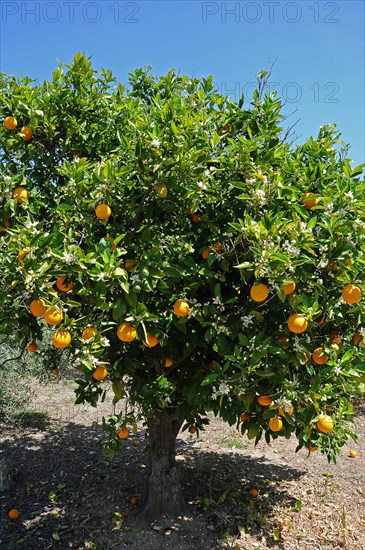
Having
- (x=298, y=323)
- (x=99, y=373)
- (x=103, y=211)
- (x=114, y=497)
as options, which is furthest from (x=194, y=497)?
(x=103, y=211)

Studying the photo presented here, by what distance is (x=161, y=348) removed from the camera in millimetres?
2816

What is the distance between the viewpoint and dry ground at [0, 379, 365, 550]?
369 cm

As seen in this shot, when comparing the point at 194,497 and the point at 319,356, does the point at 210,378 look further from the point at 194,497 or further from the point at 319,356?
the point at 194,497

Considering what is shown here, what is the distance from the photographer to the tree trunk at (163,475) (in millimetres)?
3820

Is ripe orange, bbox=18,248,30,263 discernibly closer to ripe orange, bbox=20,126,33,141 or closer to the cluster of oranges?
ripe orange, bbox=20,126,33,141

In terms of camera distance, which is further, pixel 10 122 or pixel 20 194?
pixel 10 122

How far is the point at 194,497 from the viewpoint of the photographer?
4.20 meters

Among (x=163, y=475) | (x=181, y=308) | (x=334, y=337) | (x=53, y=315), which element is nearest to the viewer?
(x=53, y=315)

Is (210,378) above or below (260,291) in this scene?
below

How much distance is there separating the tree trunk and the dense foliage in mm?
801

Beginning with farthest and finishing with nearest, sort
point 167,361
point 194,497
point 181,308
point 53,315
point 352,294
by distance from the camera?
1. point 194,497
2. point 167,361
3. point 181,308
4. point 352,294
5. point 53,315

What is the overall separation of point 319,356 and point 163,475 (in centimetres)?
200

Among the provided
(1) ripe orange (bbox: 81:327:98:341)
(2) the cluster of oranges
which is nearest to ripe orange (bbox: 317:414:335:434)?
(2) the cluster of oranges

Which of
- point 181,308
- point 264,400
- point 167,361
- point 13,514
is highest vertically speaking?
point 181,308
